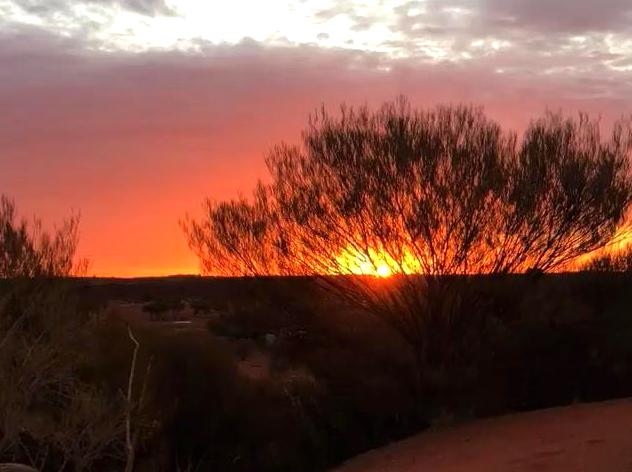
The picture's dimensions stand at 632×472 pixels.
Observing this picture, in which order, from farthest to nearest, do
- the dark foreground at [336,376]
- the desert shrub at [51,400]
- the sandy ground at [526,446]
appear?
the dark foreground at [336,376] → the sandy ground at [526,446] → the desert shrub at [51,400]

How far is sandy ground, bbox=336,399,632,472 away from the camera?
561 inches

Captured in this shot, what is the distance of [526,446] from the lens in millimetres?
16375

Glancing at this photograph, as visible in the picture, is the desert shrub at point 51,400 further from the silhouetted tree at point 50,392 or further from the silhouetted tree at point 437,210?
the silhouetted tree at point 437,210

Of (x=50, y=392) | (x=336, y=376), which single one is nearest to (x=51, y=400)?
(x=50, y=392)

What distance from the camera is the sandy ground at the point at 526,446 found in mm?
14242

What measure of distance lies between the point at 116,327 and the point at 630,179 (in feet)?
41.8

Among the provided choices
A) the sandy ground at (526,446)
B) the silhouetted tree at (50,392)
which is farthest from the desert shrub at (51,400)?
the sandy ground at (526,446)

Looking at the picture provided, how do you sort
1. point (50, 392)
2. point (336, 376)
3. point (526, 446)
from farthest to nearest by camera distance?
point (336, 376) → point (526, 446) → point (50, 392)

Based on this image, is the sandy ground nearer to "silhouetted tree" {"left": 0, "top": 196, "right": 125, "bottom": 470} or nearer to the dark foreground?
the dark foreground

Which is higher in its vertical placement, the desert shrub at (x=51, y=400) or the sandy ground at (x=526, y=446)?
the desert shrub at (x=51, y=400)

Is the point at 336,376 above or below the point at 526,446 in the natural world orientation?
above

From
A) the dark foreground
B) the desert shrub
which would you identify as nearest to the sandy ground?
the dark foreground

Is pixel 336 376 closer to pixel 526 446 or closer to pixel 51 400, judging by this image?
pixel 526 446

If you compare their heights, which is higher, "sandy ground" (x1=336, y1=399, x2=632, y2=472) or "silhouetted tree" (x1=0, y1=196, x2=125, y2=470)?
"silhouetted tree" (x1=0, y1=196, x2=125, y2=470)
